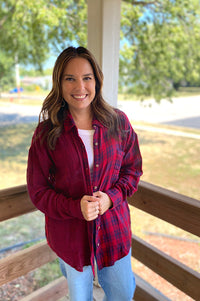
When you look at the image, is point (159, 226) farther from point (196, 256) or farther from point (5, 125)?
point (5, 125)

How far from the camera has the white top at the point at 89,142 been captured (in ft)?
3.23

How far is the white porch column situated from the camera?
1246 millimetres

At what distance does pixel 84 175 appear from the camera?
0.96m

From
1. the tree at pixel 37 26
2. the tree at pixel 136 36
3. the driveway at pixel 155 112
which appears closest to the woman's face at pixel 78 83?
the tree at pixel 37 26

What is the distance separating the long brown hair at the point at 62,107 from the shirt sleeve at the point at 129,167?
2.7 inches

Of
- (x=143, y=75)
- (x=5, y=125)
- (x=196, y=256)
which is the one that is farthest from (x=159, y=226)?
(x=5, y=125)

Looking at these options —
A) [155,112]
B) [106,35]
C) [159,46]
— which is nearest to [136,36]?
[159,46]

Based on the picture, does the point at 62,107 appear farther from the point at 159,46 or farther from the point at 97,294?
the point at 159,46

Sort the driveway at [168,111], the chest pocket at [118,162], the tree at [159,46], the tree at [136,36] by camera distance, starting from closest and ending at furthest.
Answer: the chest pocket at [118,162], the tree at [136,36], the tree at [159,46], the driveway at [168,111]

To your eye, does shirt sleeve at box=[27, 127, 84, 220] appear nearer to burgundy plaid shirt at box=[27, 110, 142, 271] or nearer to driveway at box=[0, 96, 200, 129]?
burgundy plaid shirt at box=[27, 110, 142, 271]

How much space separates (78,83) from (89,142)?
0.24 m

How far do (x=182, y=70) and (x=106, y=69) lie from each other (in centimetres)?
436

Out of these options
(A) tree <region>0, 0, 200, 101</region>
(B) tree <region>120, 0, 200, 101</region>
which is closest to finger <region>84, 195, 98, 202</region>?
(A) tree <region>0, 0, 200, 101</region>

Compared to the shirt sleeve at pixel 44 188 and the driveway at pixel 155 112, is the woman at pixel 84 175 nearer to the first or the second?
the shirt sleeve at pixel 44 188
